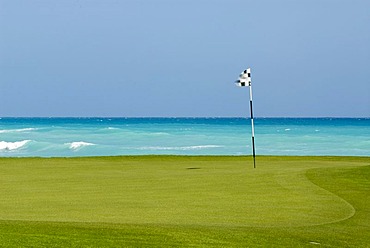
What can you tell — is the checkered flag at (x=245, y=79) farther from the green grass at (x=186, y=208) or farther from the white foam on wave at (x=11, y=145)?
the white foam on wave at (x=11, y=145)

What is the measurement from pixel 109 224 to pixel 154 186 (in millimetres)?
5714

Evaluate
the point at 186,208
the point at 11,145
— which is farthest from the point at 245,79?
the point at 11,145

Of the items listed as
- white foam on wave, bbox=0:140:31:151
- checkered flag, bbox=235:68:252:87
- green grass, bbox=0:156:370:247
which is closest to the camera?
green grass, bbox=0:156:370:247

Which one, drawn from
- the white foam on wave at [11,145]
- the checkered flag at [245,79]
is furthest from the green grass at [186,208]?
the white foam on wave at [11,145]

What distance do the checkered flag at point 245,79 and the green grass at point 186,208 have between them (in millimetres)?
3419

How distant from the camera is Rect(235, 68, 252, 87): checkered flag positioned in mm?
22277

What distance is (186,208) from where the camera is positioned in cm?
1316

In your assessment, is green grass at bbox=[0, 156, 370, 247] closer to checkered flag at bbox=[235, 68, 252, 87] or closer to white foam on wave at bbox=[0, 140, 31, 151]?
checkered flag at bbox=[235, 68, 252, 87]

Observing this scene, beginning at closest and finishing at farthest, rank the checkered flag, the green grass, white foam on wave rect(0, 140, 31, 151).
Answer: the green grass
the checkered flag
white foam on wave rect(0, 140, 31, 151)

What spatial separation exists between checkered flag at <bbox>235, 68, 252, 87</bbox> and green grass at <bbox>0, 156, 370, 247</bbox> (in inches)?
135

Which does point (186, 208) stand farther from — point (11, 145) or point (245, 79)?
point (11, 145)

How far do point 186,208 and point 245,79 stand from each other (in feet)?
32.4

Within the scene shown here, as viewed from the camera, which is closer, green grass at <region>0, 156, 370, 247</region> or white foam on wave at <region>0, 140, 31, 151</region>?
green grass at <region>0, 156, 370, 247</region>

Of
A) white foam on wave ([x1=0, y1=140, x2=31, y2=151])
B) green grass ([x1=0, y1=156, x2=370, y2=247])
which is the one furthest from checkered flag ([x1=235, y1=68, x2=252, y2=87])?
white foam on wave ([x1=0, y1=140, x2=31, y2=151])
